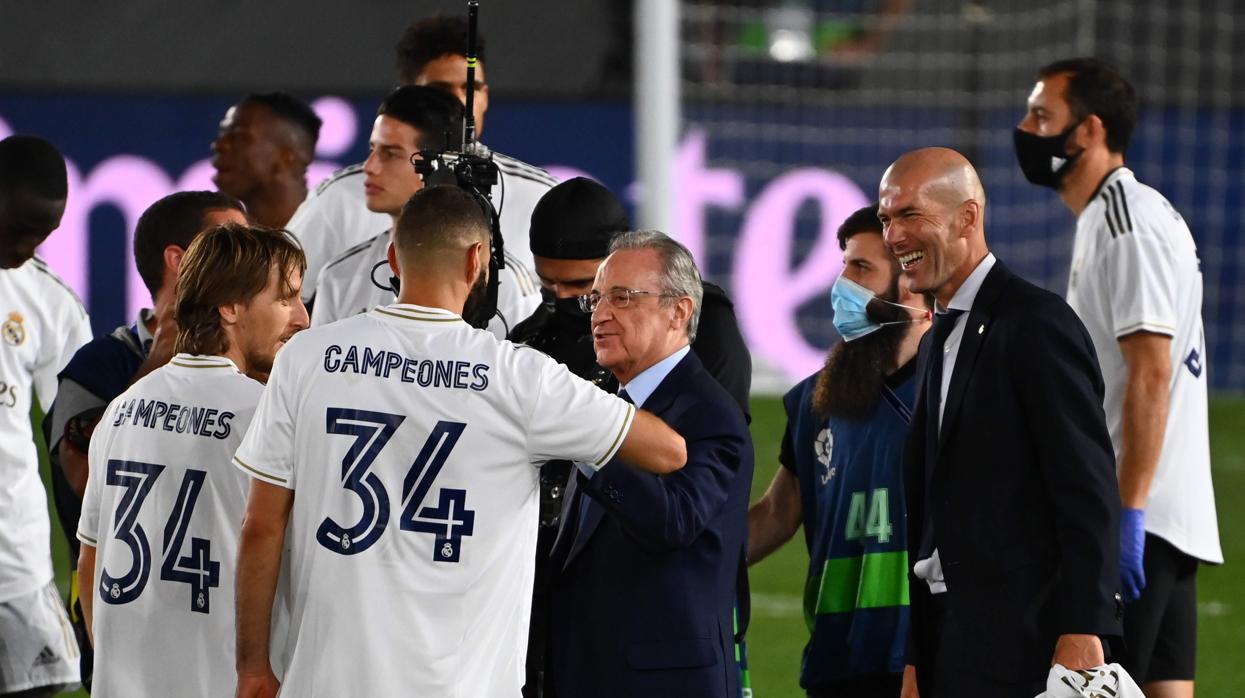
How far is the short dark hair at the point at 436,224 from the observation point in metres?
3.44

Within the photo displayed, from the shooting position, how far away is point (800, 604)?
8.22 m

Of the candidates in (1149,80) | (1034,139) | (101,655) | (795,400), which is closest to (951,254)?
(795,400)

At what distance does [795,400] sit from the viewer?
4.71 meters

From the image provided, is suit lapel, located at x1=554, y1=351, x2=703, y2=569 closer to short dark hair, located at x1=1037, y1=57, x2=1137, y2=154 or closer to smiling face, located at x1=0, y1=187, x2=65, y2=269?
smiling face, located at x1=0, y1=187, x2=65, y2=269

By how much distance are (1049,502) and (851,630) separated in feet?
2.85

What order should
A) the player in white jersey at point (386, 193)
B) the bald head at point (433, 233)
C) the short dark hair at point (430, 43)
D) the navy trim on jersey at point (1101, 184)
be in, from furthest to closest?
1. the short dark hair at point (430, 43)
2. the navy trim on jersey at point (1101, 184)
3. the player in white jersey at point (386, 193)
4. the bald head at point (433, 233)

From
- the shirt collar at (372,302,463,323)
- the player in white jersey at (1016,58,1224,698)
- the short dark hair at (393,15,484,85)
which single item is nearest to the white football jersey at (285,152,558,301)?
the short dark hair at (393,15,484,85)

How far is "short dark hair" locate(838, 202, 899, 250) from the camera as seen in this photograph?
455cm

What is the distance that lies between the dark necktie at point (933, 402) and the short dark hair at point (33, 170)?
2.33 m

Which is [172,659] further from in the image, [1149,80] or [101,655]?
[1149,80]

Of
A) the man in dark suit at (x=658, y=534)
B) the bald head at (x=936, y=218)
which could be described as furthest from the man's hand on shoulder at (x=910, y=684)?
the bald head at (x=936, y=218)

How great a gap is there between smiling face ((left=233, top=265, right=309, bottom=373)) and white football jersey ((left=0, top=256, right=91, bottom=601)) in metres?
1.29

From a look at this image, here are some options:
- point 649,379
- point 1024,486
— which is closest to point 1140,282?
point 1024,486

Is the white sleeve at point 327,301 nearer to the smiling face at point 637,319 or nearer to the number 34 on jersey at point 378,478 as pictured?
the smiling face at point 637,319
